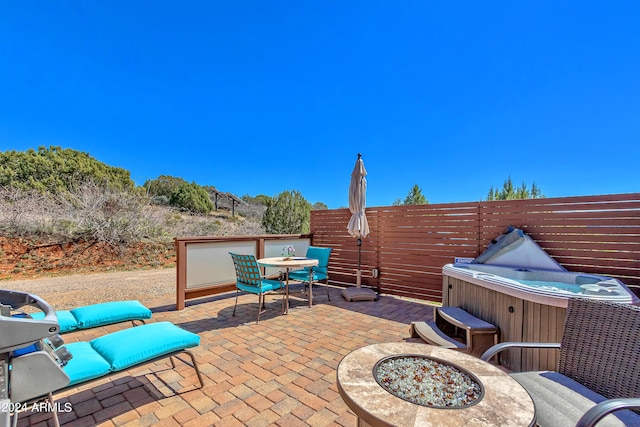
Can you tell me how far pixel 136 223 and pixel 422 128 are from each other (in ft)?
35.3

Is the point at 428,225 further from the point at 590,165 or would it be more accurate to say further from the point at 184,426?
the point at 590,165

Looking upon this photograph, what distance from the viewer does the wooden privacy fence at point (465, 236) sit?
3600mm

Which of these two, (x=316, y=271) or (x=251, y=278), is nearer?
(x=251, y=278)

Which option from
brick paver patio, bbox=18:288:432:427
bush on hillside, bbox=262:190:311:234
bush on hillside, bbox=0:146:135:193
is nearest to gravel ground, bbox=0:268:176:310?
brick paver patio, bbox=18:288:432:427

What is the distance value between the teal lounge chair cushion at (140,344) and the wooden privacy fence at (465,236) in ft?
14.0

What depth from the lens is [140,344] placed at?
1.93 metres

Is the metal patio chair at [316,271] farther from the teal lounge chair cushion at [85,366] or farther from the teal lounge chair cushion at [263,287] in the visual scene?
the teal lounge chair cushion at [85,366]

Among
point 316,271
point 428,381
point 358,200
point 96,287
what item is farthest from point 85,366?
point 96,287

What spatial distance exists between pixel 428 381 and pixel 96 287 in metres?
6.72

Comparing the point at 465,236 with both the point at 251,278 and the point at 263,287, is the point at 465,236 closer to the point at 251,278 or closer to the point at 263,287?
the point at 263,287

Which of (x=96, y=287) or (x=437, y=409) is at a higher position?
(x=437, y=409)

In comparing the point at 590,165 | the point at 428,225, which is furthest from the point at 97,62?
the point at 590,165

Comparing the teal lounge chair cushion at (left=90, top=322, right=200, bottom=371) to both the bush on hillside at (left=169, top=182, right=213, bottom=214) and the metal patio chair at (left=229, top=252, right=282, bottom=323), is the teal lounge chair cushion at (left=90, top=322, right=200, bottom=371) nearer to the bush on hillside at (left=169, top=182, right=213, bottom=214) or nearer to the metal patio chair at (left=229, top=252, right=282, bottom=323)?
the metal patio chair at (left=229, top=252, right=282, bottom=323)

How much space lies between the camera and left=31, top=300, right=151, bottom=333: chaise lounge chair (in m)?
2.33
